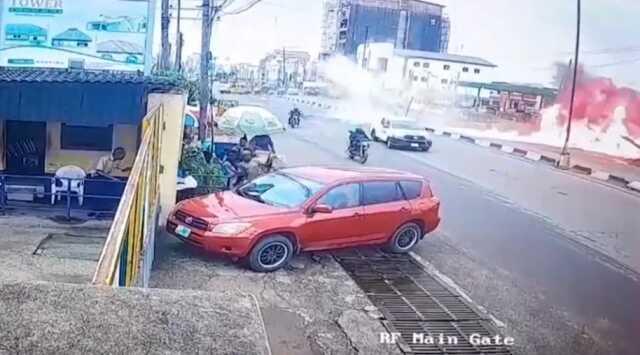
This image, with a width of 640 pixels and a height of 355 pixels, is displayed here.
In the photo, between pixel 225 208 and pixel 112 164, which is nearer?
pixel 225 208

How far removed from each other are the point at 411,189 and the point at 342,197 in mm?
389

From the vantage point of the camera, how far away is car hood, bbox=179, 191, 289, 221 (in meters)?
3.82

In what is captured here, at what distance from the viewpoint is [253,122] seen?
411 centimetres

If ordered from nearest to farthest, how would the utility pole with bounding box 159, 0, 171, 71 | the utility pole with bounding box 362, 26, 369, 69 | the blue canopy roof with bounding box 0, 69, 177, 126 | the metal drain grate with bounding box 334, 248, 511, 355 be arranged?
1. the metal drain grate with bounding box 334, 248, 511, 355
2. the utility pole with bounding box 362, 26, 369, 69
3. the blue canopy roof with bounding box 0, 69, 177, 126
4. the utility pole with bounding box 159, 0, 171, 71

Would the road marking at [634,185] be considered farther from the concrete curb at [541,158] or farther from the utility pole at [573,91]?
the utility pole at [573,91]

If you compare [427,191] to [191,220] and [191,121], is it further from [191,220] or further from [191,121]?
[191,121]

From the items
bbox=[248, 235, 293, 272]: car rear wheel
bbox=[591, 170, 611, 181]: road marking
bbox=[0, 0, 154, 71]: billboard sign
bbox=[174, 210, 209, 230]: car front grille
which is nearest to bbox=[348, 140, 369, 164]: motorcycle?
Answer: bbox=[248, 235, 293, 272]: car rear wheel

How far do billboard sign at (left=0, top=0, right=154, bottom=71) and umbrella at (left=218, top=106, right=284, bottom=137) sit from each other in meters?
1.21

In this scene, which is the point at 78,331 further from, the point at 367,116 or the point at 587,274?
the point at 367,116

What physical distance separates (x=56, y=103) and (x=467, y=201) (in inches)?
107

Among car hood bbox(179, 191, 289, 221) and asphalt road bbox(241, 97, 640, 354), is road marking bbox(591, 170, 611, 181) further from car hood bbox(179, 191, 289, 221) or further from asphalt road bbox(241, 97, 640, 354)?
car hood bbox(179, 191, 289, 221)

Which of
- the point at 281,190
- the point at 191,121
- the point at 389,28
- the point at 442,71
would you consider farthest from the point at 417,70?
the point at 191,121

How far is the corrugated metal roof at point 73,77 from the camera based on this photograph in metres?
4.51

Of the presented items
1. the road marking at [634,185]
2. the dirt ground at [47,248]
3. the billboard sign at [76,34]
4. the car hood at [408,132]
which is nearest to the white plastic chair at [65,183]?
the dirt ground at [47,248]
